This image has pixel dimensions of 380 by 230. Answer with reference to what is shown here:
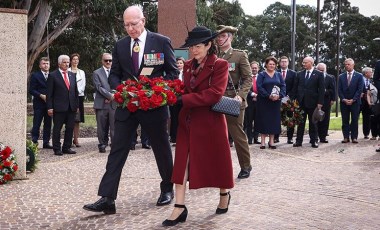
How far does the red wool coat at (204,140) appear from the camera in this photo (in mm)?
5445

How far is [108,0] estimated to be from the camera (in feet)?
73.4

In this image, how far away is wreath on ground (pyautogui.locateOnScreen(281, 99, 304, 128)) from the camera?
1312cm

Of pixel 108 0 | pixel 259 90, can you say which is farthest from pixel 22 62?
pixel 108 0

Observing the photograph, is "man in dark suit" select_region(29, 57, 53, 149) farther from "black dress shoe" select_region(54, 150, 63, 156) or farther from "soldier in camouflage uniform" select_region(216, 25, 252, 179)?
"soldier in camouflage uniform" select_region(216, 25, 252, 179)

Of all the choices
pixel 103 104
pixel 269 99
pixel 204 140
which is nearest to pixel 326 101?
pixel 269 99

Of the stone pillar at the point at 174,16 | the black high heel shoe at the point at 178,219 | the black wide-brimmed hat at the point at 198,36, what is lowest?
the black high heel shoe at the point at 178,219

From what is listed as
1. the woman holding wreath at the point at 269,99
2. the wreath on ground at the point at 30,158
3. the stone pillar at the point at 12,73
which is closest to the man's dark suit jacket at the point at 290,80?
the woman holding wreath at the point at 269,99

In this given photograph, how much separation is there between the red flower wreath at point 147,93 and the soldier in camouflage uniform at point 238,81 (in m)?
2.39

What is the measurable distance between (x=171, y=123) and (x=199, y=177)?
7.12 meters

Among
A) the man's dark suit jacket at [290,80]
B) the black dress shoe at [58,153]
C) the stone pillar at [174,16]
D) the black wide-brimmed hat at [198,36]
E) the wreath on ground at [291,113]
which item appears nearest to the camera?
the black wide-brimmed hat at [198,36]

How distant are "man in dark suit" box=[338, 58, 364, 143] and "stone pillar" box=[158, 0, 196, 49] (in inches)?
177

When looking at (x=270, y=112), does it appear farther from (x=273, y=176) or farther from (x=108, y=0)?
(x=108, y=0)

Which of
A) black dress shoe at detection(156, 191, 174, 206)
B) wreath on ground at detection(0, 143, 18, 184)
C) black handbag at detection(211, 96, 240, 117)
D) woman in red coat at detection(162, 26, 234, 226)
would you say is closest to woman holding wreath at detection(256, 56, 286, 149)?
wreath on ground at detection(0, 143, 18, 184)

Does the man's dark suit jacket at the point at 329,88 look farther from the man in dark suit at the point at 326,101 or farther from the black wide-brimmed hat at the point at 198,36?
the black wide-brimmed hat at the point at 198,36
